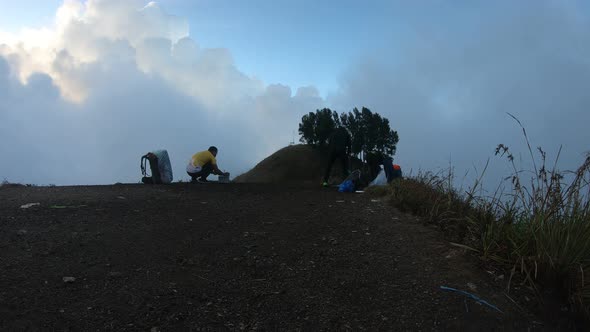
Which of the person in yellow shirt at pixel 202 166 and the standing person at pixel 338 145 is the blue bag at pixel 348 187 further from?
the person in yellow shirt at pixel 202 166

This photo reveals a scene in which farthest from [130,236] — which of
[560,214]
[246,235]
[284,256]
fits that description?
[560,214]

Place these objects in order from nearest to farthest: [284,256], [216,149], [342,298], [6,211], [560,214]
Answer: [342,298] → [560,214] → [284,256] → [6,211] → [216,149]

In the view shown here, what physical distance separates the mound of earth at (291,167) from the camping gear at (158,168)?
1753cm

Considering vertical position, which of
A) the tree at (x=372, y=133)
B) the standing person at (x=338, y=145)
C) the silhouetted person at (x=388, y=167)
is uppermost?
the tree at (x=372, y=133)

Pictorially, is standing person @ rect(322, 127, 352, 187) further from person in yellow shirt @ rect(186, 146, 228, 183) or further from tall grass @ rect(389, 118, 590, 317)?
tall grass @ rect(389, 118, 590, 317)

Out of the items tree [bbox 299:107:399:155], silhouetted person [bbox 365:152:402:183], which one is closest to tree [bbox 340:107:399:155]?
tree [bbox 299:107:399:155]

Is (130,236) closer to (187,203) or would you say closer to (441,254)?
(187,203)

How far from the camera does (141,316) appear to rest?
2953mm

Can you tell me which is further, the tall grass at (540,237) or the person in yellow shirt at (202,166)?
the person in yellow shirt at (202,166)

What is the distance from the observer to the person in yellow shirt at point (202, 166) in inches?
439

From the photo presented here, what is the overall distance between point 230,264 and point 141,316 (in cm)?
105

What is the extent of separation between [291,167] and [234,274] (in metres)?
26.3

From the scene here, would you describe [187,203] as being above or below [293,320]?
above

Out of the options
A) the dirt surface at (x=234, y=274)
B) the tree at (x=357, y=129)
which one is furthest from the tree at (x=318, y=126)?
the dirt surface at (x=234, y=274)
